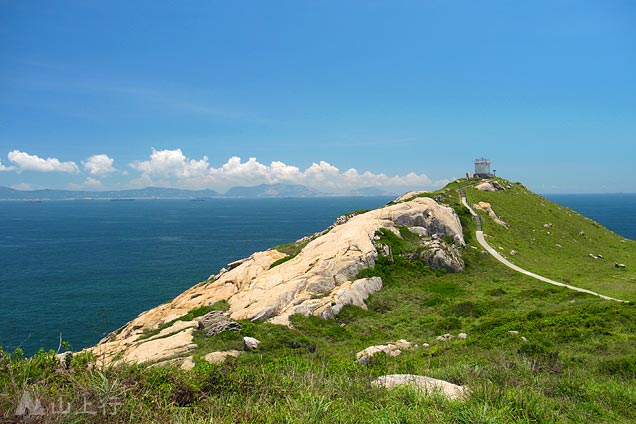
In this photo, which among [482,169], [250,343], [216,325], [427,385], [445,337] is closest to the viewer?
[427,385]

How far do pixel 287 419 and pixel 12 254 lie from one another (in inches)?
5637

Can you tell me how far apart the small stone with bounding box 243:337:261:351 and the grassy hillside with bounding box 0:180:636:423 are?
53 cm

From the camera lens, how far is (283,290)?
3266 cm

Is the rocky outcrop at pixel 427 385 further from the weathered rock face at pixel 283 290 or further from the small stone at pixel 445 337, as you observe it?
the weathered rock face at pixel 283 290

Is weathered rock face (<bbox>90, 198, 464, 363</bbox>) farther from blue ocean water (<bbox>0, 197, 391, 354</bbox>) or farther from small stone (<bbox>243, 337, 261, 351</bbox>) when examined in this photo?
blue ocean water (<bbox>0, 197, 391, 354</bbox>)

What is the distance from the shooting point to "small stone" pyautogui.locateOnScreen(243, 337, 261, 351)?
76.7 ft

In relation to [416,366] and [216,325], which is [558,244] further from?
[216,325]

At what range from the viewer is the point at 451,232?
51.7 metres

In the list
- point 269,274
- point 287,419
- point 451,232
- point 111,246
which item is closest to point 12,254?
point 111,246

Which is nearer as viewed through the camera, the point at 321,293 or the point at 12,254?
the point at 321,293

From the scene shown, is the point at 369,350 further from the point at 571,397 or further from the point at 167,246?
the point at 167,246

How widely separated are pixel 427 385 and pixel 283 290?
68.6ft

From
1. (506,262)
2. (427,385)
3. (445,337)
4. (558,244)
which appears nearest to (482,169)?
(558,244)

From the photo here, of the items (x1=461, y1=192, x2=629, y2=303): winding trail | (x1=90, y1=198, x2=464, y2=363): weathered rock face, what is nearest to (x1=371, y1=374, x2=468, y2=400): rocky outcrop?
(x1=90, y1=198, x2=464, y2=363): weathered rock face
